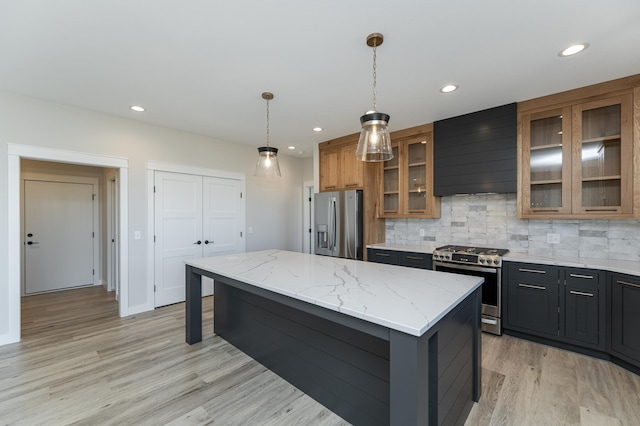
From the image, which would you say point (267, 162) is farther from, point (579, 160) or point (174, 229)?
point (579, 160)

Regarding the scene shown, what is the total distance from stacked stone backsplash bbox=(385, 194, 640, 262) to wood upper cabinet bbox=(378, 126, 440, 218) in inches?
12.2

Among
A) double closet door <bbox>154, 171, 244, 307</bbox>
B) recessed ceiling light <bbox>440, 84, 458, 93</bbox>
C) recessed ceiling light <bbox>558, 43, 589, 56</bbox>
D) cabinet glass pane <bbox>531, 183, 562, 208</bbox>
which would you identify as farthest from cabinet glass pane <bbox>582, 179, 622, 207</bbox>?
double closet door <bbox>154, 171, 244, 307</bbox>

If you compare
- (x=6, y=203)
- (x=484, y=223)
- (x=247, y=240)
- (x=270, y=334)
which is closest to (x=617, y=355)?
(x=484, y=223)

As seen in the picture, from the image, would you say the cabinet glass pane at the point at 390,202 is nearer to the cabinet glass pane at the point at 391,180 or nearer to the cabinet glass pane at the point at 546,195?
the cabinet glass pane at the point at 391,180

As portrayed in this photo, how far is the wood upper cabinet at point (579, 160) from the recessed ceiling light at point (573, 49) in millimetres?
943

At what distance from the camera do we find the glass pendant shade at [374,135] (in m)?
2.02

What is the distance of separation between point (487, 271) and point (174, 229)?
4.26 metres

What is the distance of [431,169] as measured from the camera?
12.9 ft

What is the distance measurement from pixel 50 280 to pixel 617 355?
772 centimetres

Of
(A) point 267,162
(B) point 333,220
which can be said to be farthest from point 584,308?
(A) point 267,162

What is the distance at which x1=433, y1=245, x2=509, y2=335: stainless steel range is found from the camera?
3.14m

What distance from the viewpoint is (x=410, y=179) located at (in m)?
4.20

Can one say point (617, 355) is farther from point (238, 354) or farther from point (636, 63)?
point (238, 354)

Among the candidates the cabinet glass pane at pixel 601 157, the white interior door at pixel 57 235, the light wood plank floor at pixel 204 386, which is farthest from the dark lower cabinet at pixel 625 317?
the white interior door at pixel 57 235
